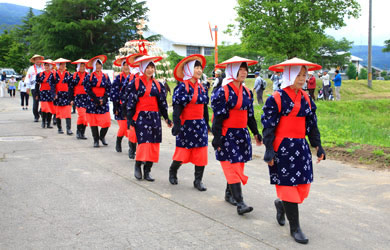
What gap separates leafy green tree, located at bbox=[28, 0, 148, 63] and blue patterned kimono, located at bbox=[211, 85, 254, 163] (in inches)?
1385

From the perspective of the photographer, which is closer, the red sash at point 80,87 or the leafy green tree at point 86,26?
the red sash at point 80,87

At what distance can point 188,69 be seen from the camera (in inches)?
267

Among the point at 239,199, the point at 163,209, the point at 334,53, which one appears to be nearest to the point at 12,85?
the point at 163,209

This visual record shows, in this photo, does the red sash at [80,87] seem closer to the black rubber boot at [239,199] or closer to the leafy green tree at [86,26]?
the black rubber boot at [239,199]

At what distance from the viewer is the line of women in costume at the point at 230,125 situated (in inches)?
188

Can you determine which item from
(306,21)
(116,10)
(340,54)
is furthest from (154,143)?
(340,54)

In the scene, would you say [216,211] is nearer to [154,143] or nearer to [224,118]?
[224,118]

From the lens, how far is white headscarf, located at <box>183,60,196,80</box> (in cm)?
674

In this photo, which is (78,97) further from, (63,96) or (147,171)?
(147,171)

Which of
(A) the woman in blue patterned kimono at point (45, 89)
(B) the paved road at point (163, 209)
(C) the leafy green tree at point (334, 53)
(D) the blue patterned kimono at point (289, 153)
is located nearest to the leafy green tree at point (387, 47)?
(C) the leafy green tree at point (334, 53)

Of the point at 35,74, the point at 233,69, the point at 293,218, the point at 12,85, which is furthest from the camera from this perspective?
the point at 12,85

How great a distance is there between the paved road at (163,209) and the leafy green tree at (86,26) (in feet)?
106

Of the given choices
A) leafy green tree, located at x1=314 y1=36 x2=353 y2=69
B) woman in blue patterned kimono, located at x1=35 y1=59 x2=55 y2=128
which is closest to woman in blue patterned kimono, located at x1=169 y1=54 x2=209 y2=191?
woman in blue patterned kimono, located at x1=35 y1=59 x2=55 y2=128

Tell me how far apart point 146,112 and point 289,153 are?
3251 millimetres
